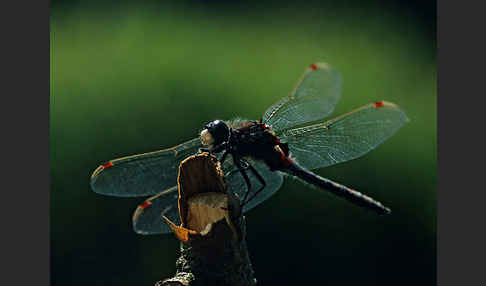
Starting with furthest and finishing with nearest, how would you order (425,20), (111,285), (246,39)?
(425,20)
(246,39)
(111,285)

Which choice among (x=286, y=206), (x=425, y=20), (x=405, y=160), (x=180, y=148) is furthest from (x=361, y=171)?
(x=425, y=20)

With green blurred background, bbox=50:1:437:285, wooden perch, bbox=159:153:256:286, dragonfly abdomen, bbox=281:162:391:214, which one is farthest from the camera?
green blurred background, bbox=50:1:437:285

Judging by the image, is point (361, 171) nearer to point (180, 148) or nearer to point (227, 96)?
point (227, 96)

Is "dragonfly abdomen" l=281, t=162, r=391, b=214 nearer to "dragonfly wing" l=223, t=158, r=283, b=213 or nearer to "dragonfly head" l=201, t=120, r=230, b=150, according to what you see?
"dragonfly wing" l=223, t=158, r=283, b=213

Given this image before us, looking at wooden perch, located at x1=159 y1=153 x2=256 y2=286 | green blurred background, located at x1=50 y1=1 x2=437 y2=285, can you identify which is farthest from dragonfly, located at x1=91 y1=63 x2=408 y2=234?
green blurred background, located at x1=50 y1=1 x2=437 y2=285

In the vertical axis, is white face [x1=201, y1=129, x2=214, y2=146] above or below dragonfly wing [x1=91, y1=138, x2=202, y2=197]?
above

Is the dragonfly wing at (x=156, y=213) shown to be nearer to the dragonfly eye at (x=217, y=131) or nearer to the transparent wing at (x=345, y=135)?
the dragonfly eye at (x=217, y=131)

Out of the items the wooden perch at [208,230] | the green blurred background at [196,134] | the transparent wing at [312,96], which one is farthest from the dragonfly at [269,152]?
the green blurred background at [196,134]
